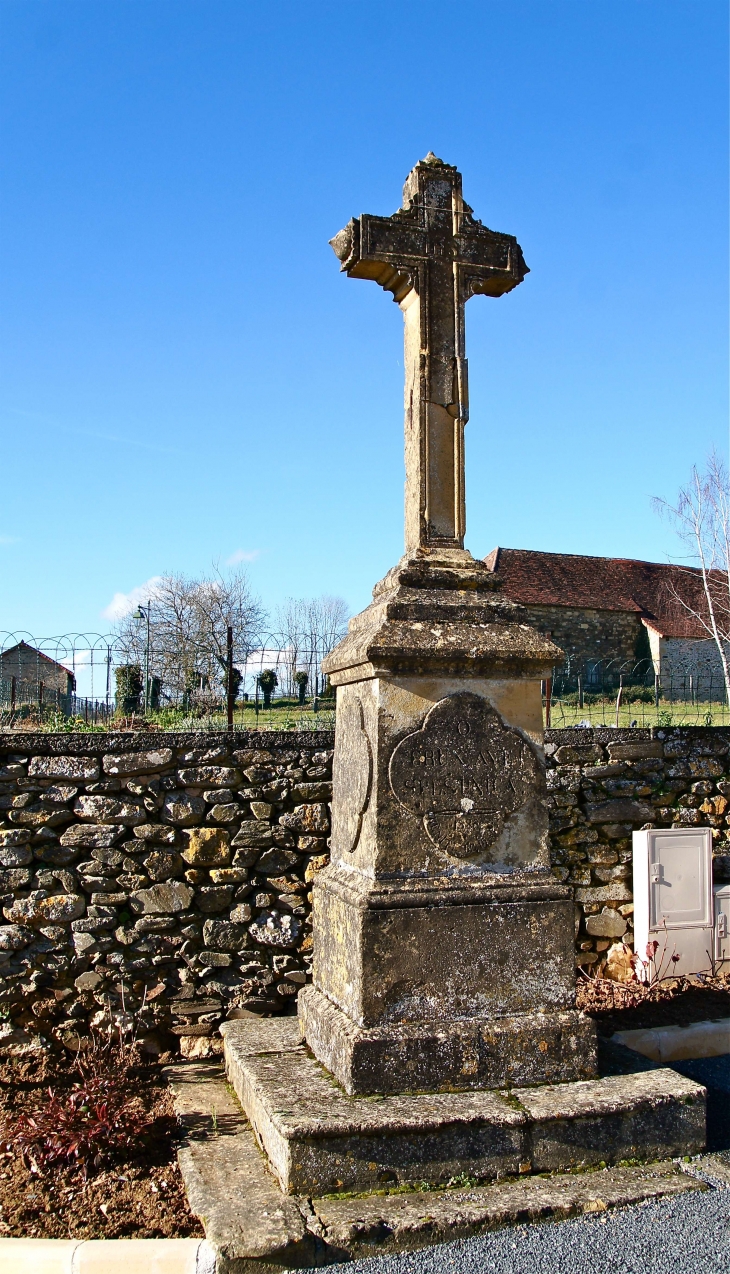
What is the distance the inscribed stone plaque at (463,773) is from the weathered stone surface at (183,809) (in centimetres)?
222

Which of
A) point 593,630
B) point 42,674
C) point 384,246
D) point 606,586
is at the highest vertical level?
point 606,586

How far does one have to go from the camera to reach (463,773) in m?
3.70

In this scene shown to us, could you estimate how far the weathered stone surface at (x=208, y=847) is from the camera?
17.9 feet

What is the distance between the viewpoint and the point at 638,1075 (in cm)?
360

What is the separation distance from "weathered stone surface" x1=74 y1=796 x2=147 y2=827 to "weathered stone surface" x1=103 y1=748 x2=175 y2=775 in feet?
0.56

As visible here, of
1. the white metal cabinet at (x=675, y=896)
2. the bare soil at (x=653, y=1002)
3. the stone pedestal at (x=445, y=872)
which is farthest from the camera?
the white metal cabinet at (x=675, y=896)

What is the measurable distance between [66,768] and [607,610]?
2703 cm

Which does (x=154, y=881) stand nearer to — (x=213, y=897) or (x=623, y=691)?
(x=213, y=897)

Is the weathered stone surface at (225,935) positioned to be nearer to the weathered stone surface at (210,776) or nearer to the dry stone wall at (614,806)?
the weathered stone surface at (210,776)

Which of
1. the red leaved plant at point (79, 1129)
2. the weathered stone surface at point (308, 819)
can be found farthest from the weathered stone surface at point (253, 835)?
the red leaved plant at point (79, 1129)

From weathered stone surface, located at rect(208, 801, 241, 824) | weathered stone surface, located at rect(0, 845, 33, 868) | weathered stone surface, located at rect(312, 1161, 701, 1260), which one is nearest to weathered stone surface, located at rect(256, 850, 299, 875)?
weathered stone surface, located at rect(208, 801, 241, 824)

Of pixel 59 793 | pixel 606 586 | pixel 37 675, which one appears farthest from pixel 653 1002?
pixel 606 586

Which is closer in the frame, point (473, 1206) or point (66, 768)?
point (473, 1206)

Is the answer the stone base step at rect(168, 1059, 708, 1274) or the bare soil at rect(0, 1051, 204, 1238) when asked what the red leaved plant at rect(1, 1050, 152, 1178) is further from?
the stone base step at rect(168, 1059, 708, 1274)
